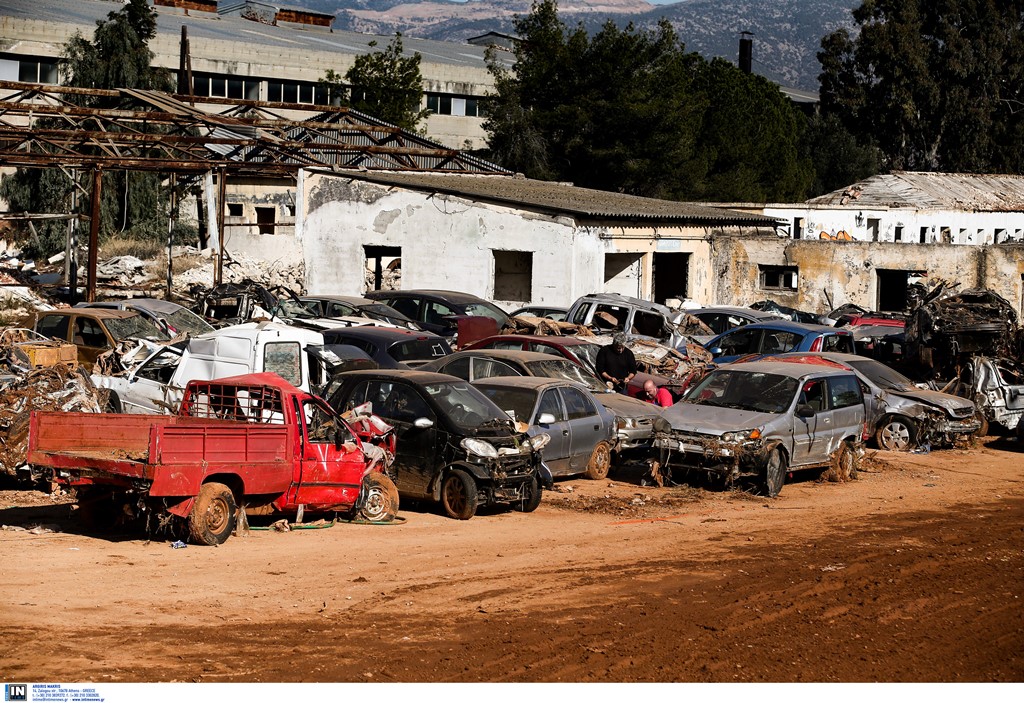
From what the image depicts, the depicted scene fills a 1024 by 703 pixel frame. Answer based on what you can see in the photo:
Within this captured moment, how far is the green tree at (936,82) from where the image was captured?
263ft

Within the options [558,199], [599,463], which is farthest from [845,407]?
[558,199]

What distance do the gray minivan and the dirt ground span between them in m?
1.14

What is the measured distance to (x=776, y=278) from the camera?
38.2 m

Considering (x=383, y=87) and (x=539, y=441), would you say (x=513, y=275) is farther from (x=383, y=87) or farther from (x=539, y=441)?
(x=383, y=87)

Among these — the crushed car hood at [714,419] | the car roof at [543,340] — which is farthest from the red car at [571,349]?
the crushed car hood at [714,419]

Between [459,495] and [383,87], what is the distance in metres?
57.9

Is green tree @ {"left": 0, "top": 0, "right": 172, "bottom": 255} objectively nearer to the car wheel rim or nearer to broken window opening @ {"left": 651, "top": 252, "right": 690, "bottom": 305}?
broken window opening @ {"left": 651, "top": 252, "right": 690, "bottom": 305}

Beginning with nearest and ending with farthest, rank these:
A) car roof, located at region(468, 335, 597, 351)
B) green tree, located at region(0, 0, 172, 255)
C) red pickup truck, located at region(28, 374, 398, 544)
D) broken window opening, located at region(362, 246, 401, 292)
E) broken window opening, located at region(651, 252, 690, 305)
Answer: red pickup truck, located at region(28, 374, 398, 544)
car roof, located at region(468, 335, 597, 351)
broken window opening, located at region(362, 246, 401, 292)
broken window opening, located at region(651, 252, 690, 305)
green tree, located at region(0, 0, 172, 255)

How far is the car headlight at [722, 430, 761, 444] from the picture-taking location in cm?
1647

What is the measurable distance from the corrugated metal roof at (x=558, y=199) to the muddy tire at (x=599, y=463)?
15.0m

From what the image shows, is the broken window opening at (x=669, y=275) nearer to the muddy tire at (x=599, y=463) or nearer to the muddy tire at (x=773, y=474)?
the muddy tire at (x=599, y=463)

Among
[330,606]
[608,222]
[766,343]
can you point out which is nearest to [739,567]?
[330,606]

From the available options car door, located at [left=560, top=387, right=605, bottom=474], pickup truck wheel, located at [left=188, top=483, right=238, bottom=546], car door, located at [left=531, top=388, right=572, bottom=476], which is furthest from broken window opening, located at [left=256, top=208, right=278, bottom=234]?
pickup truck wheel, located at [left=188, top=483, right=238, bottom=546]

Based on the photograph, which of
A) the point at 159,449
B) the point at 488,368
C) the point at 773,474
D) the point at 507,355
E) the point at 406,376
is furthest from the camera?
the point at 507,355
